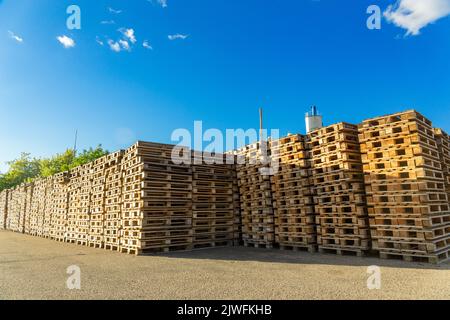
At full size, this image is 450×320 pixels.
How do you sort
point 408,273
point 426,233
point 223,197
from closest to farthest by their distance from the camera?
point 408,273 → point 426,233 → point 223,197

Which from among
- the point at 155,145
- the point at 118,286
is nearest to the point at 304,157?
the point at 155,145

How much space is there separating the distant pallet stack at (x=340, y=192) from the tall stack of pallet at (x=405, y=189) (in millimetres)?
425

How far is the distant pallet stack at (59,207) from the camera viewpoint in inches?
651

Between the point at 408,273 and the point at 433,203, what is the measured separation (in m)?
2.84

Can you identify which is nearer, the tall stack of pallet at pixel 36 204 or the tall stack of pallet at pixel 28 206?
the tall stack of pallet at pixel 36 204

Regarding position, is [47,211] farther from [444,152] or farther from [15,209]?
[444,152]

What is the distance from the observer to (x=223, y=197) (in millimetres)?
12727

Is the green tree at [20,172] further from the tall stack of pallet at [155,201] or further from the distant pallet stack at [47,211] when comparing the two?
the tall stack of pallet at [155,201]

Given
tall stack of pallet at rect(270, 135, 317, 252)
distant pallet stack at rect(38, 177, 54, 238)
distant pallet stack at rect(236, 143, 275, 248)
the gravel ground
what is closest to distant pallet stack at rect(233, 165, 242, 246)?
distant pallet stack at rect(236, 143, 275, 248)

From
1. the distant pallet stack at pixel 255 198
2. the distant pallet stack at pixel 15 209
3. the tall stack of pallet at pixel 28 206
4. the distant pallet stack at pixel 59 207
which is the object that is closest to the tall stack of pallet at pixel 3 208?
A: the distant pallet stack at pixel 15 209

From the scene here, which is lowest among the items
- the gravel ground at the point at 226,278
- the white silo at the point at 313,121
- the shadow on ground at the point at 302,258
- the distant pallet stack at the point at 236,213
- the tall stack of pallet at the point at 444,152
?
the shadow on ground at the point at 302,258

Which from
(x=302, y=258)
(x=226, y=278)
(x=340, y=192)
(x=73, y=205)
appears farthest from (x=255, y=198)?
(x=73, y=205)

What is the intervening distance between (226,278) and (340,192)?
514 cm
